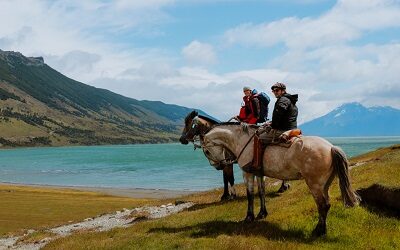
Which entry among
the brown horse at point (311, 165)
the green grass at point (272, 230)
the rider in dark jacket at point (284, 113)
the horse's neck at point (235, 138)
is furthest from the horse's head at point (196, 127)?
the rider in dark jacket at point (284, 113)

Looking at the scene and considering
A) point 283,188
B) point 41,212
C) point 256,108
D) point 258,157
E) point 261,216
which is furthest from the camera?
point 41,212

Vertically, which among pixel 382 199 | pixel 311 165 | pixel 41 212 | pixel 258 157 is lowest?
pixel 41 212

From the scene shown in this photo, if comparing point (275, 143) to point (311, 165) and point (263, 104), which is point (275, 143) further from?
point (263, 104)

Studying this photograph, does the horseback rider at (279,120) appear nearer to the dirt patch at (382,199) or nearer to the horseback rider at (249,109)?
the horseback rider at (249,109)

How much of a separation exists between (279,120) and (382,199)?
16.9 ft

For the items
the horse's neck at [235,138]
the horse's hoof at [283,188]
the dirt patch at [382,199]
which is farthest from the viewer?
the horse's hoof at [283,188]

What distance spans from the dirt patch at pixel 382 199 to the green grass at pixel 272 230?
381 millimetres

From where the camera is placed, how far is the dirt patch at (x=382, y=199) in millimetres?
16938

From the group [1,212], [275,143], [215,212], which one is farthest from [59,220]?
[275,143]

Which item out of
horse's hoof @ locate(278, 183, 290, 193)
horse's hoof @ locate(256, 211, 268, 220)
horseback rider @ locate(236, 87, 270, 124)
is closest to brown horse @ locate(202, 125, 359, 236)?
horse's hoof @ locate(256, 211, 268, 220)

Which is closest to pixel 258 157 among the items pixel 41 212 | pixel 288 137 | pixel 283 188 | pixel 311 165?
pixel 288 137

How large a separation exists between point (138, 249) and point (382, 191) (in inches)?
364

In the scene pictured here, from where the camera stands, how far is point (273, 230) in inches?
630

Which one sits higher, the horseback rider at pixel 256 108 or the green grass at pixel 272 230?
the horseback rider at pixel 256 108
